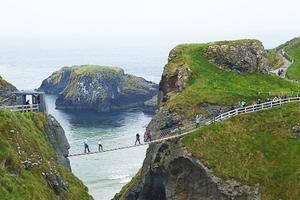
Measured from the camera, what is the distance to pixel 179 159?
65.7 meters

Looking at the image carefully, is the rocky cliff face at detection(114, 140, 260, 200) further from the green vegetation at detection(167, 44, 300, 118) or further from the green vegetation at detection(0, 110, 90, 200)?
the green vegetation at detection(0, 110, 90, 200)

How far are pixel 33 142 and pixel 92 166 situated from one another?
7219cm

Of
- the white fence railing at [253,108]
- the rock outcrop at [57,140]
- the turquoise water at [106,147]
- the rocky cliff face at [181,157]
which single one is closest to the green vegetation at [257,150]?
the white fence railing at [253,108]

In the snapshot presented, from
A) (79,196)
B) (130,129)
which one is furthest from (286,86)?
(130,129)

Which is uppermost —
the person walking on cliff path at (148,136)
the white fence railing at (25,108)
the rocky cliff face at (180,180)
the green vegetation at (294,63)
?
the green vegetation at (294,63)

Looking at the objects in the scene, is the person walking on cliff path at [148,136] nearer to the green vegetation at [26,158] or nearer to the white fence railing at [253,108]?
the white fence railing at [253,108]

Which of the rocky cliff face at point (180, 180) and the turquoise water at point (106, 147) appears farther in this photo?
the turquoise water at point (106, 147)

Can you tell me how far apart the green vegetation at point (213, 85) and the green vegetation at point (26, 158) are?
71.4ft

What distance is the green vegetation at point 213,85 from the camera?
73.5 m

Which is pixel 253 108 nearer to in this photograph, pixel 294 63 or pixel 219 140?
pixel 219 140

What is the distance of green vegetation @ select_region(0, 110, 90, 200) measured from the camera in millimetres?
42469

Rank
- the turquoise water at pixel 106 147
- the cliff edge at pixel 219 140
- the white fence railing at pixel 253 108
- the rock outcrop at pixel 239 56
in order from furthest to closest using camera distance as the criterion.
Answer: the turquoise water at pixel 106 147 → the rock outcrop at pixel 239 56 → the white fence railing at pixel 253 108 → the cliff edge at pixel 219 140

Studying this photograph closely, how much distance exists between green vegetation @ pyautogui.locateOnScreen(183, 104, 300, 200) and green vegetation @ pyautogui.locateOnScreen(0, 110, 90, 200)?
16.1 metres

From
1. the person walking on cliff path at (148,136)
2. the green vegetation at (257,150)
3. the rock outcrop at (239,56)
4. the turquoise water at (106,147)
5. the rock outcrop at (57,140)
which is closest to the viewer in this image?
the rock outcrop at (57,140)
